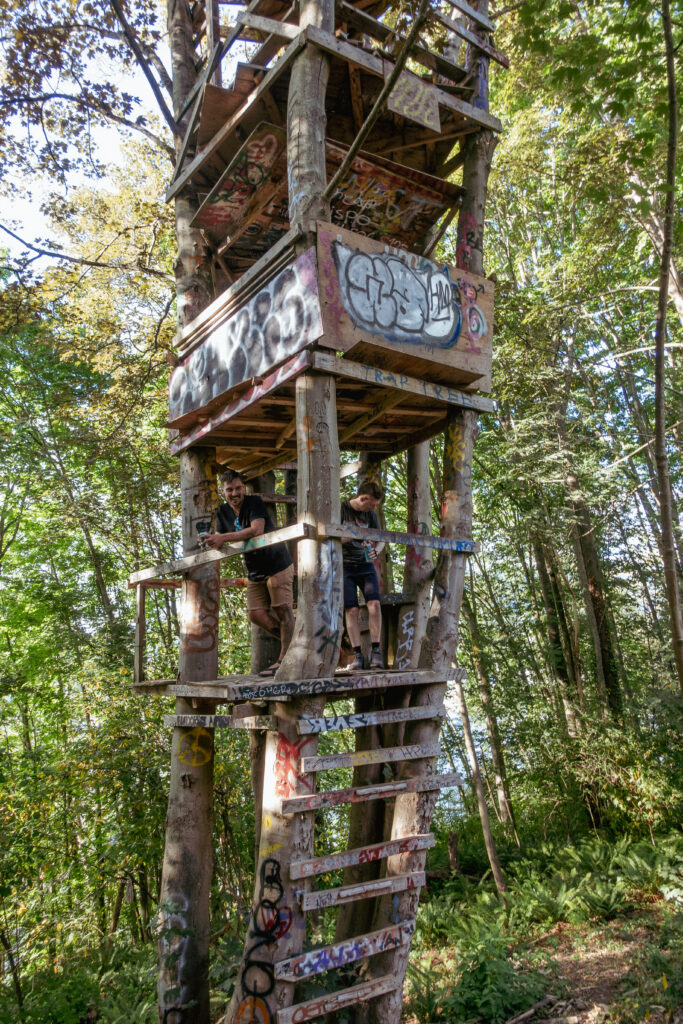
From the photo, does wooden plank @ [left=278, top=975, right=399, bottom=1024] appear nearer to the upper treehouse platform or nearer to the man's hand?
the man's hand

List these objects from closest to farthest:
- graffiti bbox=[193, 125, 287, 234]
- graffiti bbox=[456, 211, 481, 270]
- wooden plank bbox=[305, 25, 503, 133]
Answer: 1. wooden plank bbox=[305, 25, 503, 133]
2. graffiti bbox=[193, 125, 287, 234]
3. graffiti bbox=[456, 211, 481, 270]

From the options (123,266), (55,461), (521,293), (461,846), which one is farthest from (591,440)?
(55,461)

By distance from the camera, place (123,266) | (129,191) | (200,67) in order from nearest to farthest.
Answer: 1. (200,67)
2. (123,266)
3. (129,191)

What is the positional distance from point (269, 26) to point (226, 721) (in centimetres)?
687

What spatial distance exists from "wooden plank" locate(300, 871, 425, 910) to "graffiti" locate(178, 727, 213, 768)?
101 inches

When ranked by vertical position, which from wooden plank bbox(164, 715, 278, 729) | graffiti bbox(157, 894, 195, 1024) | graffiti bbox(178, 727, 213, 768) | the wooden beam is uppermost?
the wooden beam

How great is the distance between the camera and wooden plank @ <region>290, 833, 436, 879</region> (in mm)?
5414

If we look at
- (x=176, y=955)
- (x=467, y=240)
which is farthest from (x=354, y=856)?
(x=467, y=240)

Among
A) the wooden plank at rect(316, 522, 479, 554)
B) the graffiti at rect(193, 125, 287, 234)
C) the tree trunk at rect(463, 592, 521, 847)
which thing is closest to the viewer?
the wooden plank at rect(316, 522, 479, 554)

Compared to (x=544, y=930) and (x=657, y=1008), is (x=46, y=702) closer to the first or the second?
(x=544, y=930)

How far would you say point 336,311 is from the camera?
20.0ft

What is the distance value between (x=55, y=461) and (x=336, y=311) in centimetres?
1511

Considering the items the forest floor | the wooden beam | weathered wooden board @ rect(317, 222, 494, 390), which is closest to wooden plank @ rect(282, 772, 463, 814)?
the forest floor

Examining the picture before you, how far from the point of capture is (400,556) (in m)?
19.3
